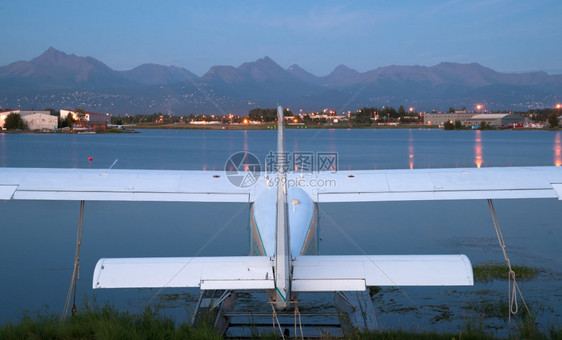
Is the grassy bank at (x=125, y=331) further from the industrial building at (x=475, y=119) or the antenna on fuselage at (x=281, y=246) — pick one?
the industrial building at (x=475, y=119)

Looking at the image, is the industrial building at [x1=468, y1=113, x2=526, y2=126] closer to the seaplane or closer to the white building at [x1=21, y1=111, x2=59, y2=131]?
the white building at [x1=21, y1=111, x2=59, y2=131]

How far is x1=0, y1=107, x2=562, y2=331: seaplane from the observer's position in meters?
5.29

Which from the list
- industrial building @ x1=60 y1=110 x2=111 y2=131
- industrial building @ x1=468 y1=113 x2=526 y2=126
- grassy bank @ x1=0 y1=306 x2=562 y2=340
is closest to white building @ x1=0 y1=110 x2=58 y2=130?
industrial building @ x1=60 y1=110 x2=111 y2=131

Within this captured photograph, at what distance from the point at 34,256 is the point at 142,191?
15.1 ft

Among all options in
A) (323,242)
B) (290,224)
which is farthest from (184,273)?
(323,242)

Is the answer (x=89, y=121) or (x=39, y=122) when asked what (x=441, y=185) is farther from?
(x=89, y=121)

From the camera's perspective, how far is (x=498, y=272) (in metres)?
10.2

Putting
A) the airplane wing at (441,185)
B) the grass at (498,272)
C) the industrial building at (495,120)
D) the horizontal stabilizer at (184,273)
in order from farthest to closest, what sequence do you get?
the industrial building at (495,120) → the grass at (498,272) → the airplane wing at (441,185) → the horizontal stabilizer at (184,273)

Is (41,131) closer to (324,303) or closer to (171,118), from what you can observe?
(171,118)

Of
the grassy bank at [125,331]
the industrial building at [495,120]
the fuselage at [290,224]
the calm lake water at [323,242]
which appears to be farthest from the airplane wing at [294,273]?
the industrial building at [495,120]

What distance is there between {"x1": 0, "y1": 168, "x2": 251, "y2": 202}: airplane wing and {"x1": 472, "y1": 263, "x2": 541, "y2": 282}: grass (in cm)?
439

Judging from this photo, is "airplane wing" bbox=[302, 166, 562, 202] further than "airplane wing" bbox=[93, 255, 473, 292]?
Yes

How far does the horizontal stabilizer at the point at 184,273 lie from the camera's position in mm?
5145

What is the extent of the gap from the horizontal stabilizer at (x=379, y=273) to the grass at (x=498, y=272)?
5.00m
